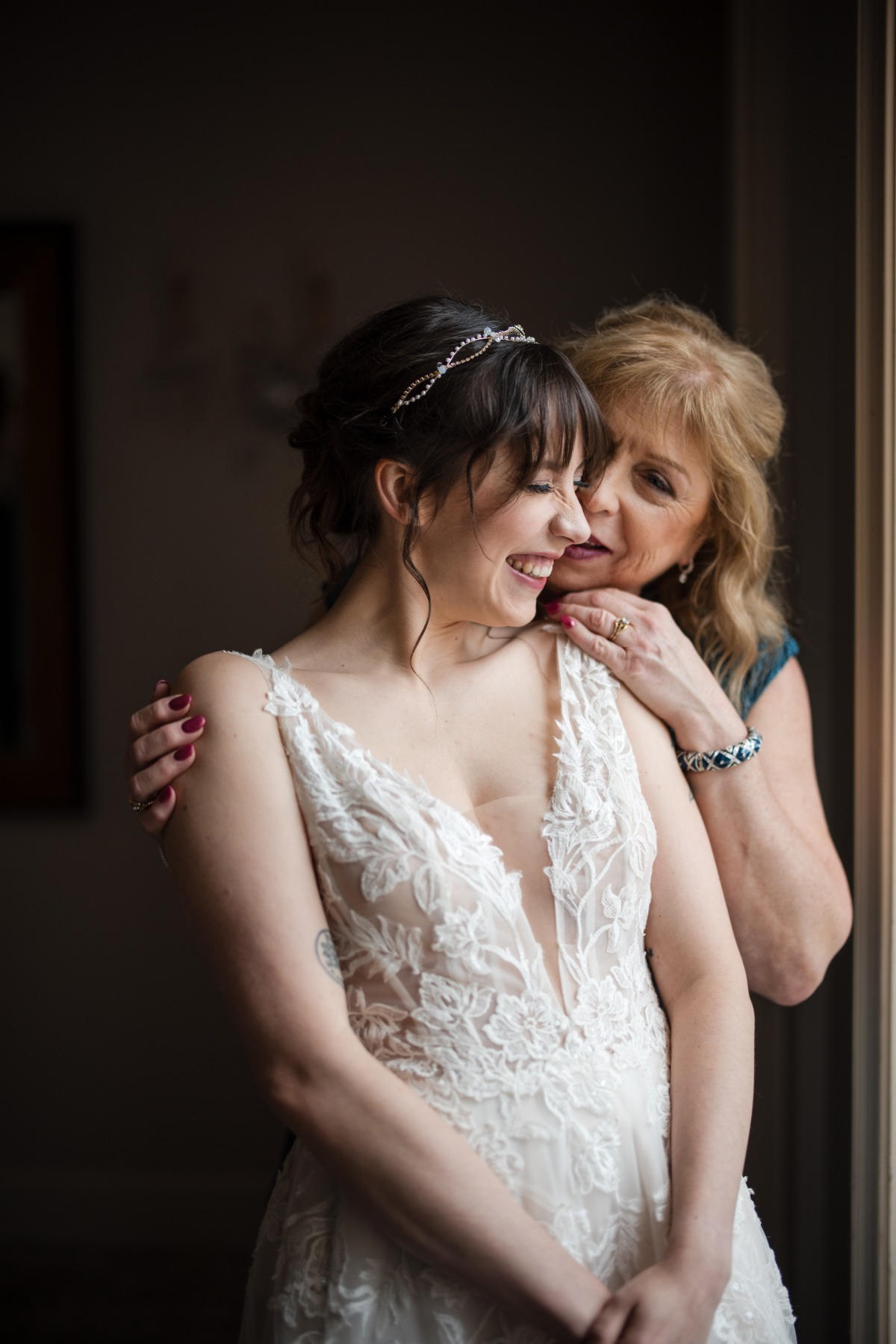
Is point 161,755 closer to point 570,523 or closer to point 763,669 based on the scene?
point 570,523

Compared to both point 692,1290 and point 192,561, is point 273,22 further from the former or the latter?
point 692,1290

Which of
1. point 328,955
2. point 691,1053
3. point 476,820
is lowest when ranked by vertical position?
point 691,1053

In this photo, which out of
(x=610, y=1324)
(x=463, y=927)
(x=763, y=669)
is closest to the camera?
(x=610, y=1324)

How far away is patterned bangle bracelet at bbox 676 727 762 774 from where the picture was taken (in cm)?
144

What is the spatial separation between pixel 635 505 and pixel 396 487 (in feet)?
1.31

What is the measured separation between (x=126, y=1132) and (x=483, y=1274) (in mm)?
2238

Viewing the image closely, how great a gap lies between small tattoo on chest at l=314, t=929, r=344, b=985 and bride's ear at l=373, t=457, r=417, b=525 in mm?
515

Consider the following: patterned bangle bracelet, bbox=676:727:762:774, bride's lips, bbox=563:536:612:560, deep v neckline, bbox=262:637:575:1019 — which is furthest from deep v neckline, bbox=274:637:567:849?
bride's lips, bbox=563:536:612:560

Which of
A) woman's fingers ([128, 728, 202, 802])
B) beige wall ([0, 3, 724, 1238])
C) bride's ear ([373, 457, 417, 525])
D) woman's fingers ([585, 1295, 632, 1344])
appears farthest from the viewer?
beige wall ([0, 3, 724, 1238])

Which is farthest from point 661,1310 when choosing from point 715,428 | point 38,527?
point 38,527

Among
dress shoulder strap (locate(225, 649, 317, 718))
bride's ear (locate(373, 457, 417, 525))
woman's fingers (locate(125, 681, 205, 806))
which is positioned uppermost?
bride's ear (locate(373, 457, 417, 525))

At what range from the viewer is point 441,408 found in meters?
1.26

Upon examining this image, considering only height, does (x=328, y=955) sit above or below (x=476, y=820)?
below

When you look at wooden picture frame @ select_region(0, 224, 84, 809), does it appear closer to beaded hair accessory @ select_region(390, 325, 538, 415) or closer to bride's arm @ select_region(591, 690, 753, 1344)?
beaded hair accessory @ select_region(390, 325, 538, 415)
